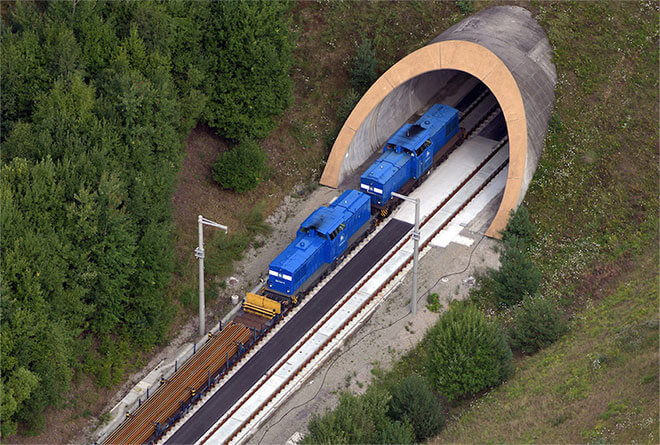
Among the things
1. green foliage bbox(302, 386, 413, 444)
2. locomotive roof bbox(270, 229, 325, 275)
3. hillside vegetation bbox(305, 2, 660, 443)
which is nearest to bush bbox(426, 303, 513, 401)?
hillside vegetation bbox(305, 2, 660, 443)

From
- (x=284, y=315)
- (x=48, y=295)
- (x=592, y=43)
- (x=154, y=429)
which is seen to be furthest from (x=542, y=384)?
(x=592, y=43)

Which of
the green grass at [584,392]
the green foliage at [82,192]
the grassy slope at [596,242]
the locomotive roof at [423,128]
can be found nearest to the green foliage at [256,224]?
the green foliage at [82,192]

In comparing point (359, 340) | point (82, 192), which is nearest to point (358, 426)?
point (359, 340)

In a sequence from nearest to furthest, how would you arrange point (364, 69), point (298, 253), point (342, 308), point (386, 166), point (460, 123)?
point (298, 253) < point (342, 308) < point (386, 166) < point (364, 69) < point (460, 123)

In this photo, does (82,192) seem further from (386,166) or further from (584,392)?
(584,392)

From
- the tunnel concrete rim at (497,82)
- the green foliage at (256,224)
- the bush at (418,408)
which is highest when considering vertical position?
the tunnel concrete rim at (497,82)

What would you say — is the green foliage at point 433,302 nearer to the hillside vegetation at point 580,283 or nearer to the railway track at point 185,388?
the hillside vegetation at point 580,283

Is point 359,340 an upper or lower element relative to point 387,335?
lower
